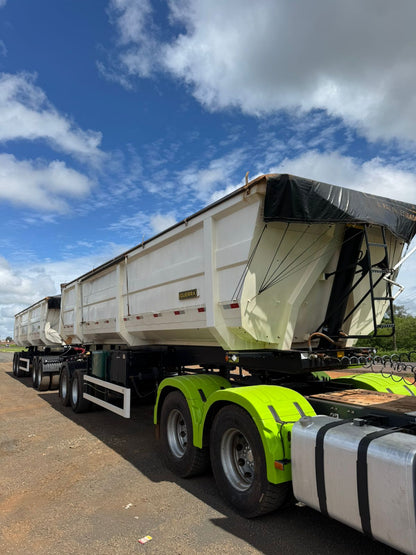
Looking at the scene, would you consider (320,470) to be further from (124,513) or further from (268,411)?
(124,513)

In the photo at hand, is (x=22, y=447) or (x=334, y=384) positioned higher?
(x=334, y=384)

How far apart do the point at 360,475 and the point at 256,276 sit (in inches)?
85.9

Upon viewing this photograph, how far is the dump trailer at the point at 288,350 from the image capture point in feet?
9.01

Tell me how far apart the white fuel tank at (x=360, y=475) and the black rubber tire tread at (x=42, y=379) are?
10.5 metres

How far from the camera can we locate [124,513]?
3688 mm

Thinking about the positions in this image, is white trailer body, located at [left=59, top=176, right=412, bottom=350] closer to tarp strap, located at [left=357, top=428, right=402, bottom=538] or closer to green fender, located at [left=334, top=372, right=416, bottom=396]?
green fender, located at [left=334, top=372, right=416, bottom=396]

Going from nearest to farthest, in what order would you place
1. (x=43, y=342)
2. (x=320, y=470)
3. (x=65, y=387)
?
1. (x=320, y=470)
2. (x=65, y=387)
3. (x=43, y=342)

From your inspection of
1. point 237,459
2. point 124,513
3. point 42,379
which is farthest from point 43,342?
point 237,459

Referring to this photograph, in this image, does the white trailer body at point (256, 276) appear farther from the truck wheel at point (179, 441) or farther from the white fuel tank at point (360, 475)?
the white fuel tank at point (360, 475)

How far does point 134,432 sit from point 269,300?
403cm

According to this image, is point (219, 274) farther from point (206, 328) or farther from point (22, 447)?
point (22, 447)

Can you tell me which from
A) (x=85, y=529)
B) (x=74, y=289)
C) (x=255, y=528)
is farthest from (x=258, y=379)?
(x=74, y=289)

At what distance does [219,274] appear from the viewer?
4.63m

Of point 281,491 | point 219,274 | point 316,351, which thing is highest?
point 219,274
